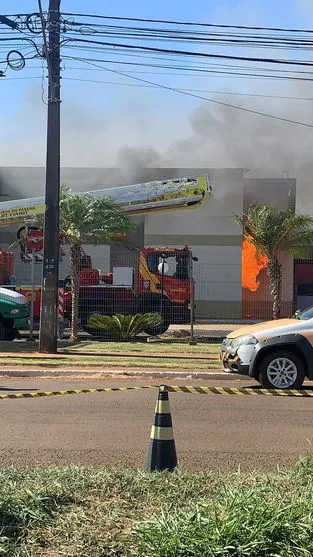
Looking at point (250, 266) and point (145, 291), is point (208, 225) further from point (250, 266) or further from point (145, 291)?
point (145, 291)

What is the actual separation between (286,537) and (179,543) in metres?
0.52

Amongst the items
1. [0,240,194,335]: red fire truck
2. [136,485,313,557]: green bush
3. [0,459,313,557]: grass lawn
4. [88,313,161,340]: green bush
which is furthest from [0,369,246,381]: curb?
[136,485,313,557]: green bush

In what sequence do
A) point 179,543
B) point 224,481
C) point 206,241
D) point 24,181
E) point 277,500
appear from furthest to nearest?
point 24,181 → point 206,241 → point 224,481 → point 277,500 → point 179,543

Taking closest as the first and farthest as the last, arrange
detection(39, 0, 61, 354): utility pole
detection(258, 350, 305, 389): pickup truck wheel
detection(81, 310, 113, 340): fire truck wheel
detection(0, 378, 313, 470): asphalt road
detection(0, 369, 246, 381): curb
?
detection(0, 378, 313, 470): asphalt road < detection(258, 350, 305, 389): pickup truck wheel < detection(0, 369, 246, 381): curb < detection(39, 0, 61, 354): utility pole < detection(81, 310, 113, 340): fire truck wheel

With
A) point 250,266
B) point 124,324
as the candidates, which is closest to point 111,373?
point 124,324

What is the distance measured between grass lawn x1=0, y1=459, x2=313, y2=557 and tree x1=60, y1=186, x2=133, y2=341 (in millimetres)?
14171

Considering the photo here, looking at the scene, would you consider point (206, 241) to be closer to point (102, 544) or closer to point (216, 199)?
point (216, 199)

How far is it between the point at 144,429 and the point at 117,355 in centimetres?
788

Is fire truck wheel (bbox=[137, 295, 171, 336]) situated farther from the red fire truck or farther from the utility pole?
the utility pole

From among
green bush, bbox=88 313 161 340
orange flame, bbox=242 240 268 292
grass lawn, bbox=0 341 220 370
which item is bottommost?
grass lawn, bbox=0 341 220 370

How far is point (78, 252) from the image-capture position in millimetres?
18312

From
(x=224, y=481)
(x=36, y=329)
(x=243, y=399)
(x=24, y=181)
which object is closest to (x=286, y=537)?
(x=224, y=481)

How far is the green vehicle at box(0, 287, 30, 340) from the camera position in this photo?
58.1ft

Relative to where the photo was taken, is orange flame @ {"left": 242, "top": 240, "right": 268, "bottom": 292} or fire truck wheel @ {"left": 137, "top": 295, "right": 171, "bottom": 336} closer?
fire truck wheel @ {"left": 137, "top": 295, "right": 171, "bottom": 336}
